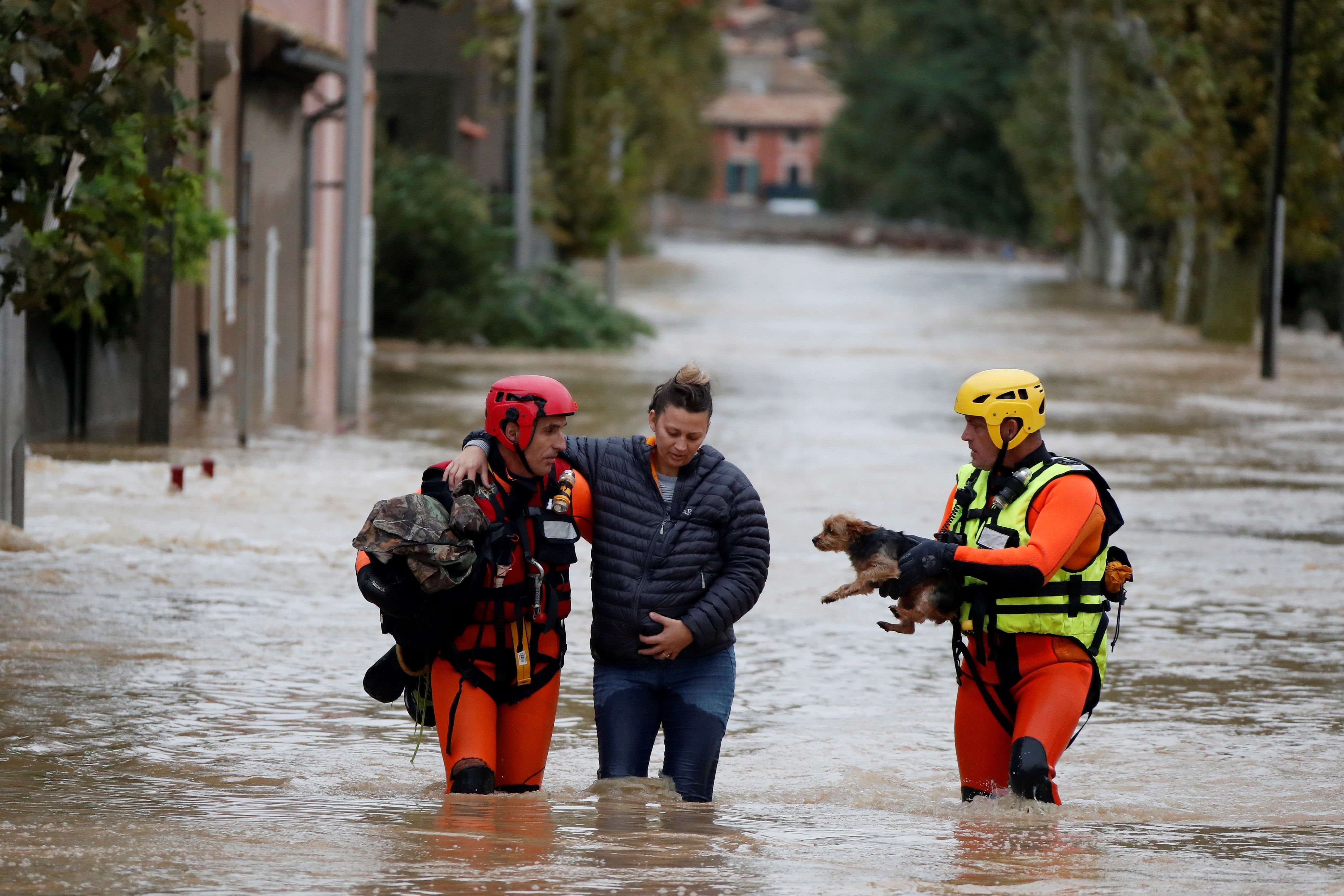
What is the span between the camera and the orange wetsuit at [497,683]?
238 inches

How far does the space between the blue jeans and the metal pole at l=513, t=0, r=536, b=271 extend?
26.9 meters

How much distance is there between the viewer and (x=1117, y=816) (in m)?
6.93

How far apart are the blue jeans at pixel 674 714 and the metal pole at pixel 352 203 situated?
14.6 meters

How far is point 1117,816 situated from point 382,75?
35.7 meters

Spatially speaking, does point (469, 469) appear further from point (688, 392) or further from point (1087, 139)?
point (1087, 139)

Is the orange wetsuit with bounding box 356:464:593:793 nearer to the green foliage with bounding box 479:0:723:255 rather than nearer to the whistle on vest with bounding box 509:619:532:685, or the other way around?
the whistle on vest with bounding box 509:619:532:685

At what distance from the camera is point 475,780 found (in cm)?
604

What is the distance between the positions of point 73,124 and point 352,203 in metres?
12.1

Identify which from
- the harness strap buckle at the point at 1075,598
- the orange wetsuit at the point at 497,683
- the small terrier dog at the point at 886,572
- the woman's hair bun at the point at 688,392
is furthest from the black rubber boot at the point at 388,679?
the harness strap buckle at the point at 1075,598

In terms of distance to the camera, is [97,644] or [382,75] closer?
[97,644]

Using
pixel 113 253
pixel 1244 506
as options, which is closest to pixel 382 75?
pixel 1244 506

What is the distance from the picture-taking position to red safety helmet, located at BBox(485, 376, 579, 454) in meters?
6.04

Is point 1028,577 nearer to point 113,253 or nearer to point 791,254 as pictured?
point 113,253

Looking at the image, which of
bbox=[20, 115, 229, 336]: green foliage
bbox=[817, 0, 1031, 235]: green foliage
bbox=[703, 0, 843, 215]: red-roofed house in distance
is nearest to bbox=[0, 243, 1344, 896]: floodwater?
bbox=[20, 115, 229, 336]: green foliage
